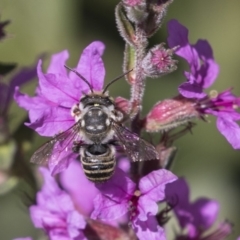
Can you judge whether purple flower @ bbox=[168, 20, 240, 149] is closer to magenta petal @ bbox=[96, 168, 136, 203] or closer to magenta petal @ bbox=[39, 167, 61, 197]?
magenta petal @ bbox=[96, 168, 136, 203]

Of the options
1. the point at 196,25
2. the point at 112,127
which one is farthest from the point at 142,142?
the point at 196,25

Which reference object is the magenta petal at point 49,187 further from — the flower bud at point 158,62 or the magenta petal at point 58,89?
the flower bud at point 158,62

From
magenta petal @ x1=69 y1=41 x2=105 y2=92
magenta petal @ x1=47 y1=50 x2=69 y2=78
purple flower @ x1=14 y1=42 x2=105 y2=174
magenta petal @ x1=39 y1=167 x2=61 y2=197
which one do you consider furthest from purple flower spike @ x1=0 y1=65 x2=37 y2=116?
magenta petal @ x1=69 y1=41 x2=105 y2=92

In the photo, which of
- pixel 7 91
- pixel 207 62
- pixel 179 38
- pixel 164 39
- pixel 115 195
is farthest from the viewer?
pixel 164 39

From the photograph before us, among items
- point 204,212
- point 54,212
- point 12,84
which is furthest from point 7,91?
point 204,212

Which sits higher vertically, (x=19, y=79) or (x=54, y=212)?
(x=19, y=79)

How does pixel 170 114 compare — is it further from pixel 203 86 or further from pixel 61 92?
pixel 61 92
